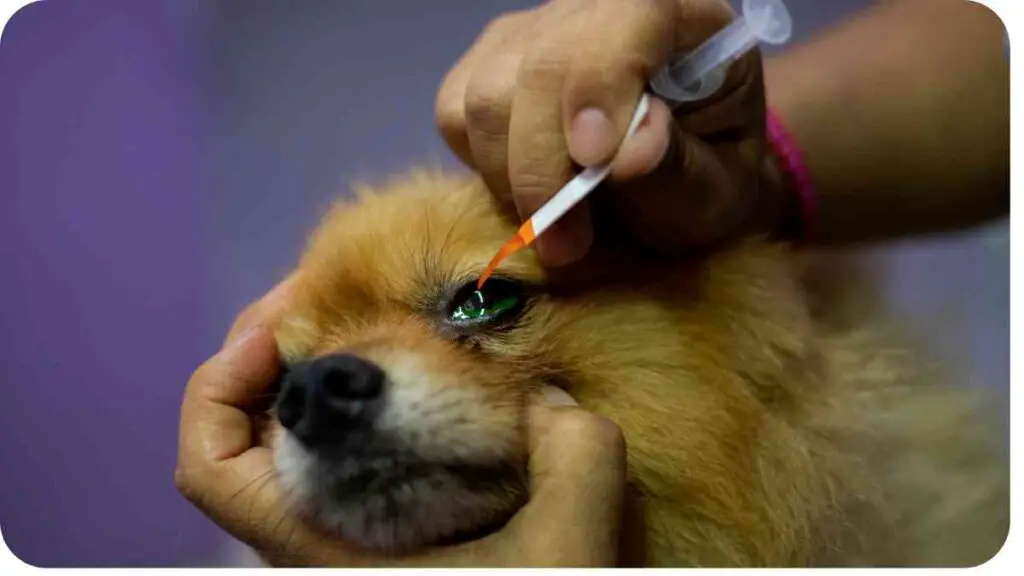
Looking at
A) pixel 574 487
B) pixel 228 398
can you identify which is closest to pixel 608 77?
pixel 574 487

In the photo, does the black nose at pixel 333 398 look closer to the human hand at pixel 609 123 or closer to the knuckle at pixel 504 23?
the human hand at pixel 609 123

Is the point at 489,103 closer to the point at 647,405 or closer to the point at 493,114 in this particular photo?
the point at 493,114

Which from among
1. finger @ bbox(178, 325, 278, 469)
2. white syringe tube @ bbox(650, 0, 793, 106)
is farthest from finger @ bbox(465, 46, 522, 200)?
finger @ bbox(178, 325, 278, 469)

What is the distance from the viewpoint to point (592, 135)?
0.61 meters

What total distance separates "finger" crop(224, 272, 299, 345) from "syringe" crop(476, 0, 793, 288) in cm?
19

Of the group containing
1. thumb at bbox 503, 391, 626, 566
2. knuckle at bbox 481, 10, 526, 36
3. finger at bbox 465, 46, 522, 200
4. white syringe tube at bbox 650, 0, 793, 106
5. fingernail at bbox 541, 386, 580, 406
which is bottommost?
thumb at bbox 503, 391, 626, 566

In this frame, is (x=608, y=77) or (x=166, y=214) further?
(x=166, y=214)

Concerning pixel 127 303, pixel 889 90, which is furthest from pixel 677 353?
pixel 127 303

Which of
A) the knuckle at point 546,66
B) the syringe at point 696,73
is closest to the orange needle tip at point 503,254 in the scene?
the syringe at point 696,73

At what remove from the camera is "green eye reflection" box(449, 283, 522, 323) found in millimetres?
688

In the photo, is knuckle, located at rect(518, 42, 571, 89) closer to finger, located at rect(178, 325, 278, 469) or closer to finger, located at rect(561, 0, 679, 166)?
finger, located at rect(561, 0, 679, 166)

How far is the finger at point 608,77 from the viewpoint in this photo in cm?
61

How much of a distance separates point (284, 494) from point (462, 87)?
0.32 m

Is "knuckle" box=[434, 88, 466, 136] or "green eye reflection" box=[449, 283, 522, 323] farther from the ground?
"knuckle" box=[434, 88, 466, 136]
